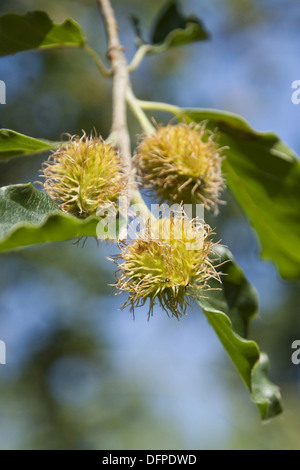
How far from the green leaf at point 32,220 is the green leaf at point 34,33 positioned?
889 mm

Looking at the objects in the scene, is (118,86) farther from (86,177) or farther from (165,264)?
(165,264)

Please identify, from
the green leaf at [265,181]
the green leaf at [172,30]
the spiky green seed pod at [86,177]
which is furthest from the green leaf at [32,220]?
the green leaf at [172,30]

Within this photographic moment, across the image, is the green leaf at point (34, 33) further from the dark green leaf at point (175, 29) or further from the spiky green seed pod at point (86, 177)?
the spiky green seed pod at point (86, 177)

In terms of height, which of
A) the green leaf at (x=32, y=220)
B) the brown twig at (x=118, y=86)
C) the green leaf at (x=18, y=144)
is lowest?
the green leaf at (x=32, y=220)

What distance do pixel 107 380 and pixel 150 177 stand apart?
4.68 meters

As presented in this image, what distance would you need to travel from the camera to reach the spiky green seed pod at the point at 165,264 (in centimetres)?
115

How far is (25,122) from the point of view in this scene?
139 inches

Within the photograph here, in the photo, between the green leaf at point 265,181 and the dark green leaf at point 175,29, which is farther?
the dark green leaf at point 175,29

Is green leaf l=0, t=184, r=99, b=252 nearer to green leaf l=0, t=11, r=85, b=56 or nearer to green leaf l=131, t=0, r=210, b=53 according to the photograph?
green leaf l=0, t=11, r=85, b=56

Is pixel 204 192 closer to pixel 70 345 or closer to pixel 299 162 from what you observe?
pixel 299 162

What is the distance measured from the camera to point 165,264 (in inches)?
45.4

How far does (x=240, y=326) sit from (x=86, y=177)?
0.59 metres

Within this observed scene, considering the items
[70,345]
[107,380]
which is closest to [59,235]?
[70,345]

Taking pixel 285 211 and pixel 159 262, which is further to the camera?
pixel 285 211
